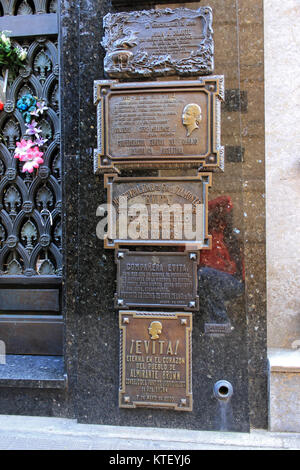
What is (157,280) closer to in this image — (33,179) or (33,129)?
(33,179)

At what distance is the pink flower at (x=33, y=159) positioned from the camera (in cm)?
391

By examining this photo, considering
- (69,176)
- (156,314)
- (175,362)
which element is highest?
(69,176)

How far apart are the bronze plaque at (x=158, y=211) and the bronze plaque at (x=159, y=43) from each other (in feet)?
3.06

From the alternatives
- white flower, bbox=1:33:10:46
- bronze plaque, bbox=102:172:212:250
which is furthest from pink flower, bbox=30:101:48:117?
bronze plaque, bbox=102:172:212:250

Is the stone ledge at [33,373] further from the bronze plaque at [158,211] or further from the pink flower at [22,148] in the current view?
the pink flower at [22,148]

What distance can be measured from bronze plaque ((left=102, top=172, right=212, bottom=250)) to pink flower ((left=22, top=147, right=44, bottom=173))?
1073 millimetres

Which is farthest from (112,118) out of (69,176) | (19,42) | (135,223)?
(19,42)

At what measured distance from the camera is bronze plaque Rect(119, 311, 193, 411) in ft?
10.6

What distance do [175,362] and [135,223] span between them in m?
1.30

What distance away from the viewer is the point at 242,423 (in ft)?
10.4

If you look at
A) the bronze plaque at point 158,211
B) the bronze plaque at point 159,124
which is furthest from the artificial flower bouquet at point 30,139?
the bronze plaque at point 158,211

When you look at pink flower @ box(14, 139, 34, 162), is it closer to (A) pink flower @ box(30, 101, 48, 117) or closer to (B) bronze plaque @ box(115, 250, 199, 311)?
(A) pink flower @ box(30, 101, 48, 117)
